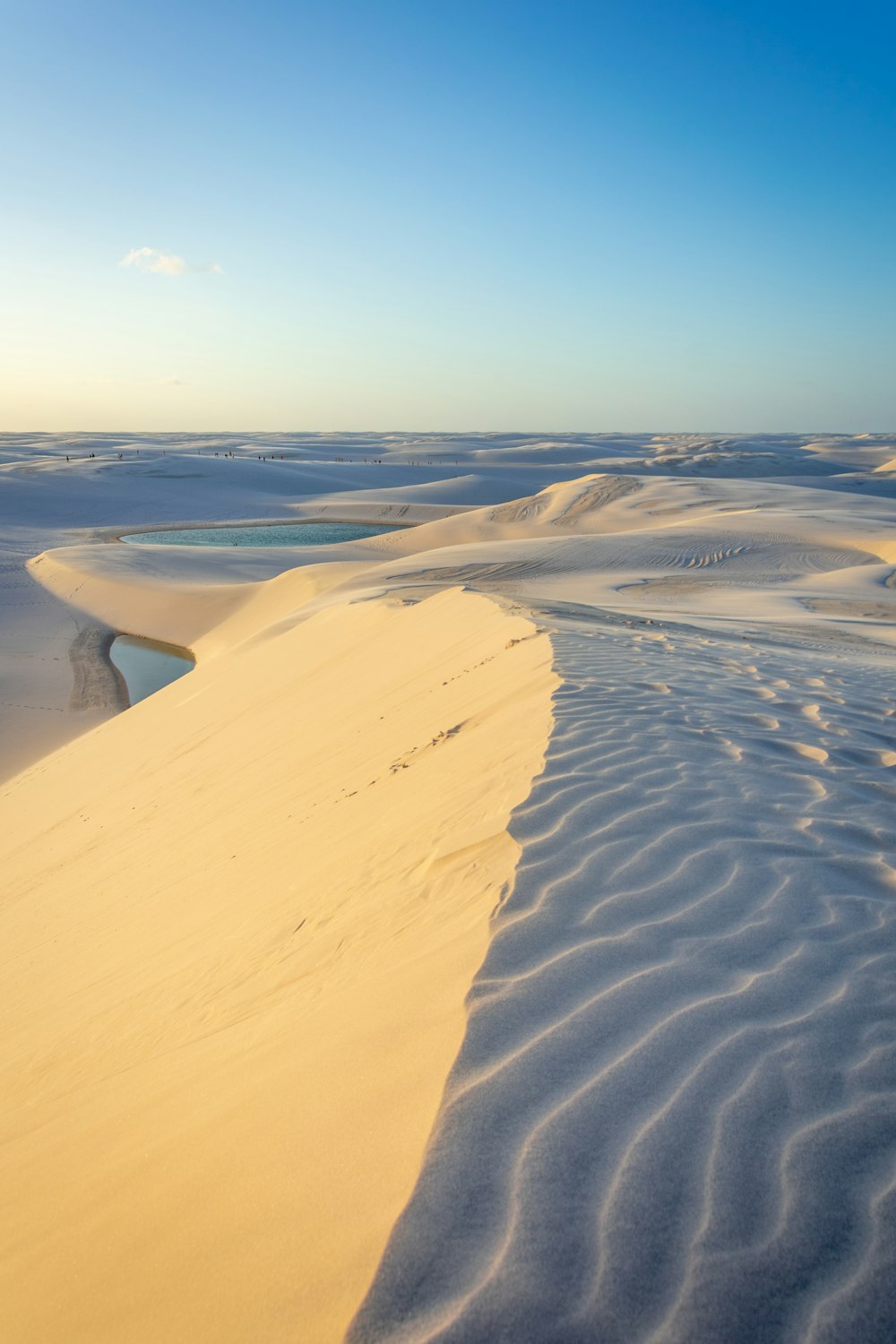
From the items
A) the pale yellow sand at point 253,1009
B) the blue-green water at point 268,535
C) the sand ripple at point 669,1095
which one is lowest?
the blue-green water at point 268,535

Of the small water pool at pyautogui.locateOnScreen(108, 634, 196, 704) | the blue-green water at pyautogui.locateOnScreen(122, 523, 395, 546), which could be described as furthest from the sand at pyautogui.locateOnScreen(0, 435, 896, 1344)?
the blue-green water at pyautogui.locateOnScreen(122, 523, 395, 546)

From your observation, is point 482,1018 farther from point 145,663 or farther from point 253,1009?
point 145,663

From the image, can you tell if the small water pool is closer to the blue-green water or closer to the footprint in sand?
the footprint in sand

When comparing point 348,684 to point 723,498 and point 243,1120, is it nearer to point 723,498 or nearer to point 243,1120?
point 243,1120

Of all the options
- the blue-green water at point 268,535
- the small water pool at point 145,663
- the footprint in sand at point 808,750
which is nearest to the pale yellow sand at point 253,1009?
the footprint in sand at point 808,750

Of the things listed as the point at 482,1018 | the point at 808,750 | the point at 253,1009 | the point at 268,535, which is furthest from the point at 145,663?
the point at 268,535

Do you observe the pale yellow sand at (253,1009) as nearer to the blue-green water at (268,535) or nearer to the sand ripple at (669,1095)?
the sand ripple at (669,1095)
